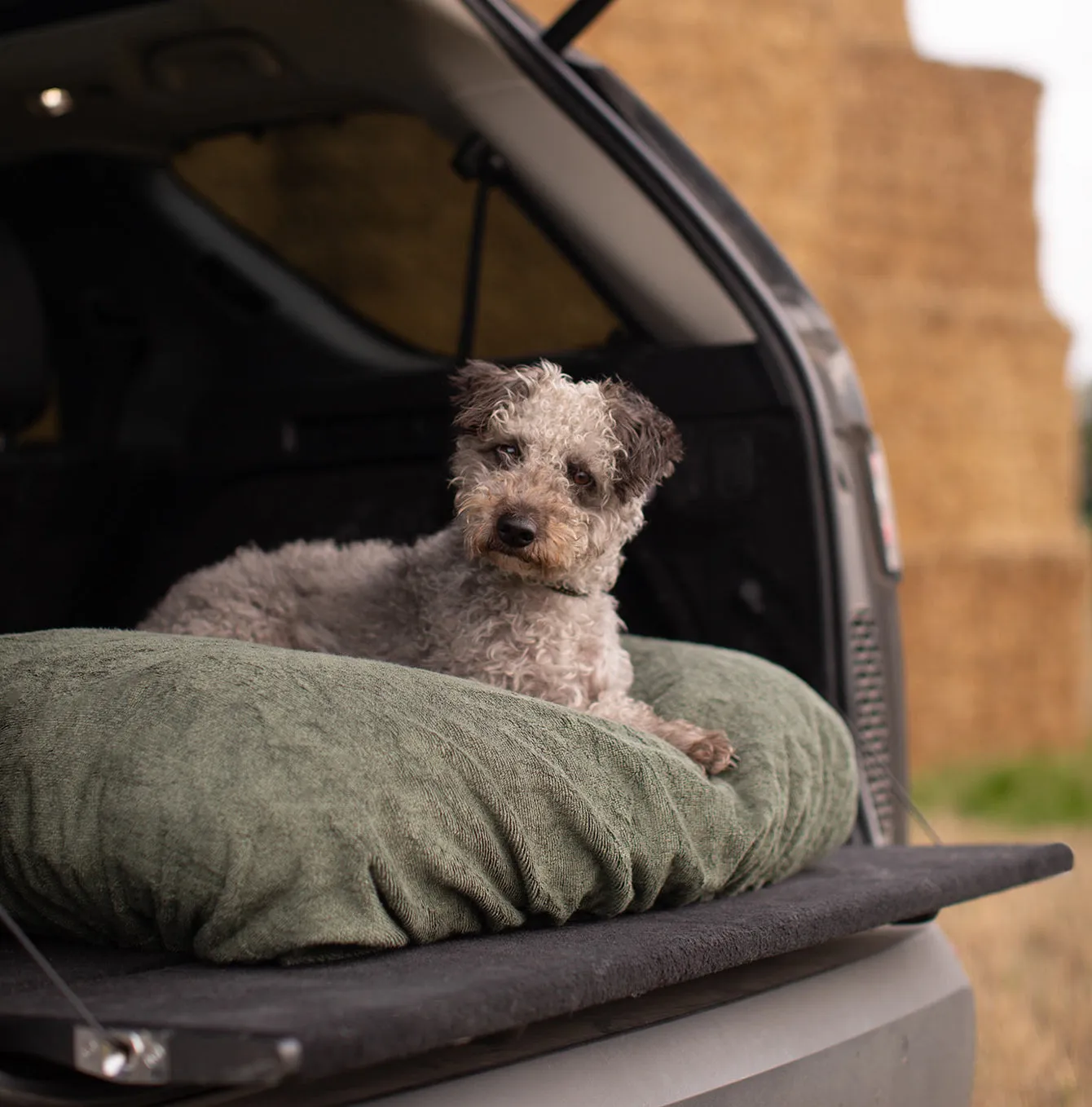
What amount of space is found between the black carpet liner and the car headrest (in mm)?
1929

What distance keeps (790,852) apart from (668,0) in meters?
7.63

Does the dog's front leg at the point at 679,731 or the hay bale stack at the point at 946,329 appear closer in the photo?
the dog's front leg at the point at 679,731

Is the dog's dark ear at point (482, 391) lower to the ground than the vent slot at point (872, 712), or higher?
higher

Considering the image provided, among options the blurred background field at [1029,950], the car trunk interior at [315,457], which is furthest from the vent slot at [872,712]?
the blurred background field at [1029,950]

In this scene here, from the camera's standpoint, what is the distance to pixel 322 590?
9.24 ft

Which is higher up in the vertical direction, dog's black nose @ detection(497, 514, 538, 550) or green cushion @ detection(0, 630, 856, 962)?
dog's black nose @ detection(497, 514, 538, 550)

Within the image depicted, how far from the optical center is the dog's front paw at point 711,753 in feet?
7.78

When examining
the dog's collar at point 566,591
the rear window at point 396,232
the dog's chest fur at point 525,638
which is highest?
the rear window at point 396,232

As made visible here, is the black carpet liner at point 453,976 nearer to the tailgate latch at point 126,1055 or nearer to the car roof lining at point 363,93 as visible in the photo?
the tailgate latch at point 126,1055

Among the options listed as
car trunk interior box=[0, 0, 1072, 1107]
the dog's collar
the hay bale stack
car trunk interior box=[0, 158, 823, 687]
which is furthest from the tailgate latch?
the hay bale stack

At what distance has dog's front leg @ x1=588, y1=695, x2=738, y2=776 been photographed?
2.37 m

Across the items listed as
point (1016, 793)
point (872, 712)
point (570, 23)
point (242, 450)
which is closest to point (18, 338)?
point (242, 450)

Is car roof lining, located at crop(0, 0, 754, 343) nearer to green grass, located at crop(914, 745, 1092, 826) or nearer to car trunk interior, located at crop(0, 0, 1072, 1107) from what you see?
car trunk interior, located at crop(0, 0, 1072, 1107)

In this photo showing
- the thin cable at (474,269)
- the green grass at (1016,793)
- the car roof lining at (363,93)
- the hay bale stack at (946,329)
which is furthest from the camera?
the hay bale stack at (946,329)
